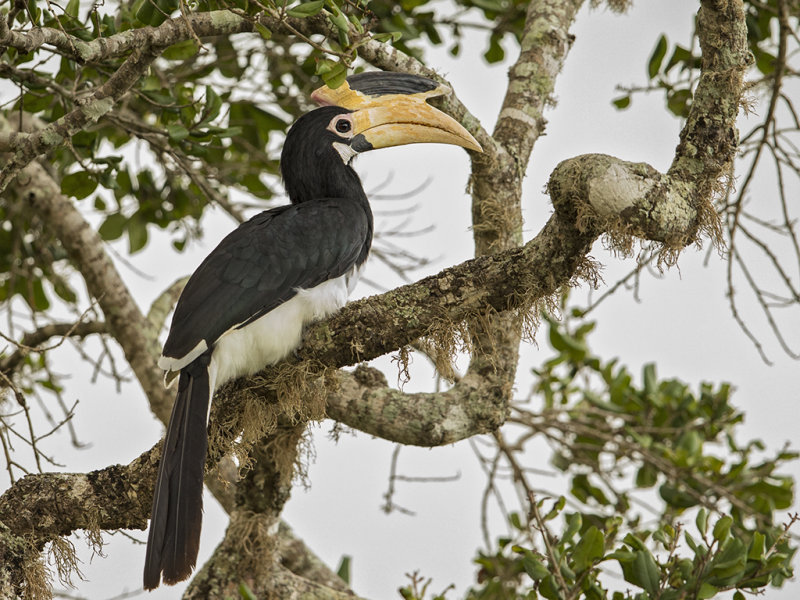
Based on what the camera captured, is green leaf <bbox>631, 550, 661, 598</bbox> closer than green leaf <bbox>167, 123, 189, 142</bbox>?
Yes

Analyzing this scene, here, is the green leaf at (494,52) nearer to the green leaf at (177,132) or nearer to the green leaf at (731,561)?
the green leaf at (177,132)

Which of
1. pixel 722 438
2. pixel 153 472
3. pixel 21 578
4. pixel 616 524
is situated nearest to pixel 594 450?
pixel 722 438

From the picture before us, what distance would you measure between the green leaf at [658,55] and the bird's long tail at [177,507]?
1.87 meters

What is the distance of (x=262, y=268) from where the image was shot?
2307mm

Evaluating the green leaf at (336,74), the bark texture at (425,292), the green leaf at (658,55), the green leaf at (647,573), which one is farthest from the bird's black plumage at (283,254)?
the green leaf at (658,55)

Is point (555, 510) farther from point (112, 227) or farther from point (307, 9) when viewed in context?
point (112, 227)

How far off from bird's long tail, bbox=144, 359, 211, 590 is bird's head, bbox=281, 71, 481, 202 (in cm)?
87

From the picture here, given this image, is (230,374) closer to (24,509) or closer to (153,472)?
(153,472)

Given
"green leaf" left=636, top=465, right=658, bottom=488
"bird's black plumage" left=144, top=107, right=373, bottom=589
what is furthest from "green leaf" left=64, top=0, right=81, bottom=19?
"green leaf" left=636, top=465, right=658, bottom=488

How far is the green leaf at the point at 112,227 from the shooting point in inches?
137

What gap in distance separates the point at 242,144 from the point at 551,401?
152 centimetres

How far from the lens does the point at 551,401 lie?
379cm

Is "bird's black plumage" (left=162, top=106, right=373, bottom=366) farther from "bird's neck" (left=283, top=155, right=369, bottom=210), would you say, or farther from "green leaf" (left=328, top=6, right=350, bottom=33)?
"green leaf" (left=328, top=6, right=350, bottom=33)

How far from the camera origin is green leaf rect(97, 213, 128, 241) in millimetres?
3473
